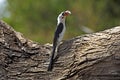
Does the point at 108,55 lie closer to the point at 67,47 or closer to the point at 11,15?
the point at 67,47

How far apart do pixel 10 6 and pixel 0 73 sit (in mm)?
14718

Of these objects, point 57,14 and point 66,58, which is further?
point 57,14

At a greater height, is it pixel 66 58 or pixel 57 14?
pixel 57 14

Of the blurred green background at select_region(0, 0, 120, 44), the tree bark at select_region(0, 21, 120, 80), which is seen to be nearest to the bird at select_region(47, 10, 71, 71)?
the tree bark at select_region(0, 21, 120, 80)

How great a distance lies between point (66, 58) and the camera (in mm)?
4242

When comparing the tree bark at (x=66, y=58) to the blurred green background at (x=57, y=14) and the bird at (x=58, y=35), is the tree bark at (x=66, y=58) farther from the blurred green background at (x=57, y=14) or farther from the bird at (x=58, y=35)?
the blurred green background at (x=57, y=14)

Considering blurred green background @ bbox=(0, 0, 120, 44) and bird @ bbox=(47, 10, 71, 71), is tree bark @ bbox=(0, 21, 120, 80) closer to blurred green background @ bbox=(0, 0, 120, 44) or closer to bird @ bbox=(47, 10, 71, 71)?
bird @ bbox=(47, 10, 71, 71)

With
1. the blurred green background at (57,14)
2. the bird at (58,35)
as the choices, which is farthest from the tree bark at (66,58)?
the blurred green background at (57,14)

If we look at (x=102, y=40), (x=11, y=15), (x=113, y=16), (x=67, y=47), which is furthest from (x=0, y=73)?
(x=11, y=15)

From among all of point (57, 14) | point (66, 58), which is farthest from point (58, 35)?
point (57, 14)

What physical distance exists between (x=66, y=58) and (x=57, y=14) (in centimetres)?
1148

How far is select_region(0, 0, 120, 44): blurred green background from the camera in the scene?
48.0 ft

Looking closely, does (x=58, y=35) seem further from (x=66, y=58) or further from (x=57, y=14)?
(x=57, y=14)

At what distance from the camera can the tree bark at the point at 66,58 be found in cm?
407
